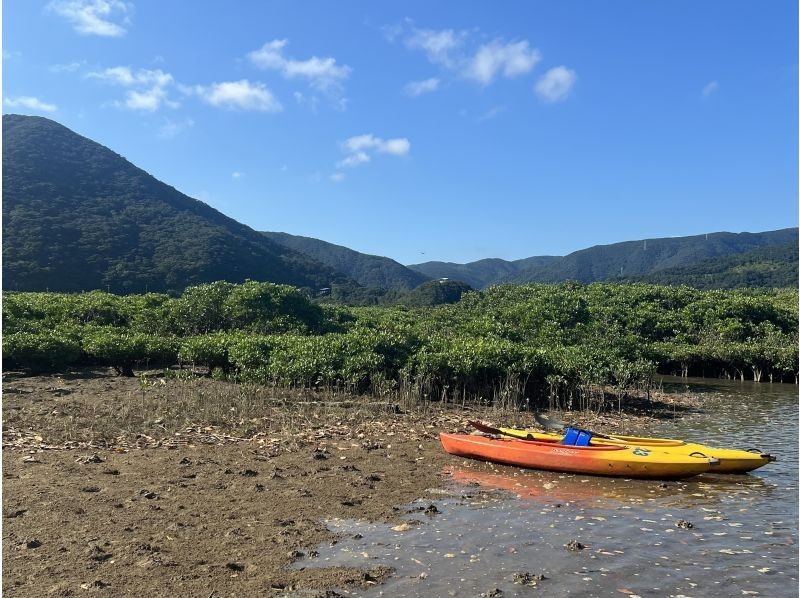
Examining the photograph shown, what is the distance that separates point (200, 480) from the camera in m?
10.4

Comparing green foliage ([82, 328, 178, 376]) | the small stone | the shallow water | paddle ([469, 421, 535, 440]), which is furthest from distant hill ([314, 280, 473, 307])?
the small stone

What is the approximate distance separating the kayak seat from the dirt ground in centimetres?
276

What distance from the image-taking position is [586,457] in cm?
1146

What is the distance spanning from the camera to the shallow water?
22.3 feet

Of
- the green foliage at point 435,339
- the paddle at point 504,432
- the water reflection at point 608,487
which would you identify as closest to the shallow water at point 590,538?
the water reflection at point 608,487

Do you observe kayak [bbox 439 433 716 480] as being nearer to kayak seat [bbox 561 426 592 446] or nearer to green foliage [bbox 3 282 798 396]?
kayak seat [bbox 561 426 592 446]

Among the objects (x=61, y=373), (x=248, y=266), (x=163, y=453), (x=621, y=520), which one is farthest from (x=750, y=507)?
(x=248, y=266)

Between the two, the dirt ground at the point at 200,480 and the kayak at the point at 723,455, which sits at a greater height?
the kayak at the point at 723,455

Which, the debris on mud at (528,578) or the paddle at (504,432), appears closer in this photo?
the debris on mud at (528,578)

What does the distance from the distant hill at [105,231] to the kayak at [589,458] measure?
68621 millimetres

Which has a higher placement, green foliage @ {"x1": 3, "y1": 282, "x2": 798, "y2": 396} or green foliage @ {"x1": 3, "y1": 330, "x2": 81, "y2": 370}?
→ green foliage @ {"x1": 3, "y1": 282, "x2": 798, "y2": 396}

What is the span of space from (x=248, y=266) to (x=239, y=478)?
98895 millimetres

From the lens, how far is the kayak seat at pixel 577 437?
39.4ft

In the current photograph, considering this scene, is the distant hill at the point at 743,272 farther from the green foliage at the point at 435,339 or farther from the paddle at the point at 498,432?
the paddle at the point at 498,432
